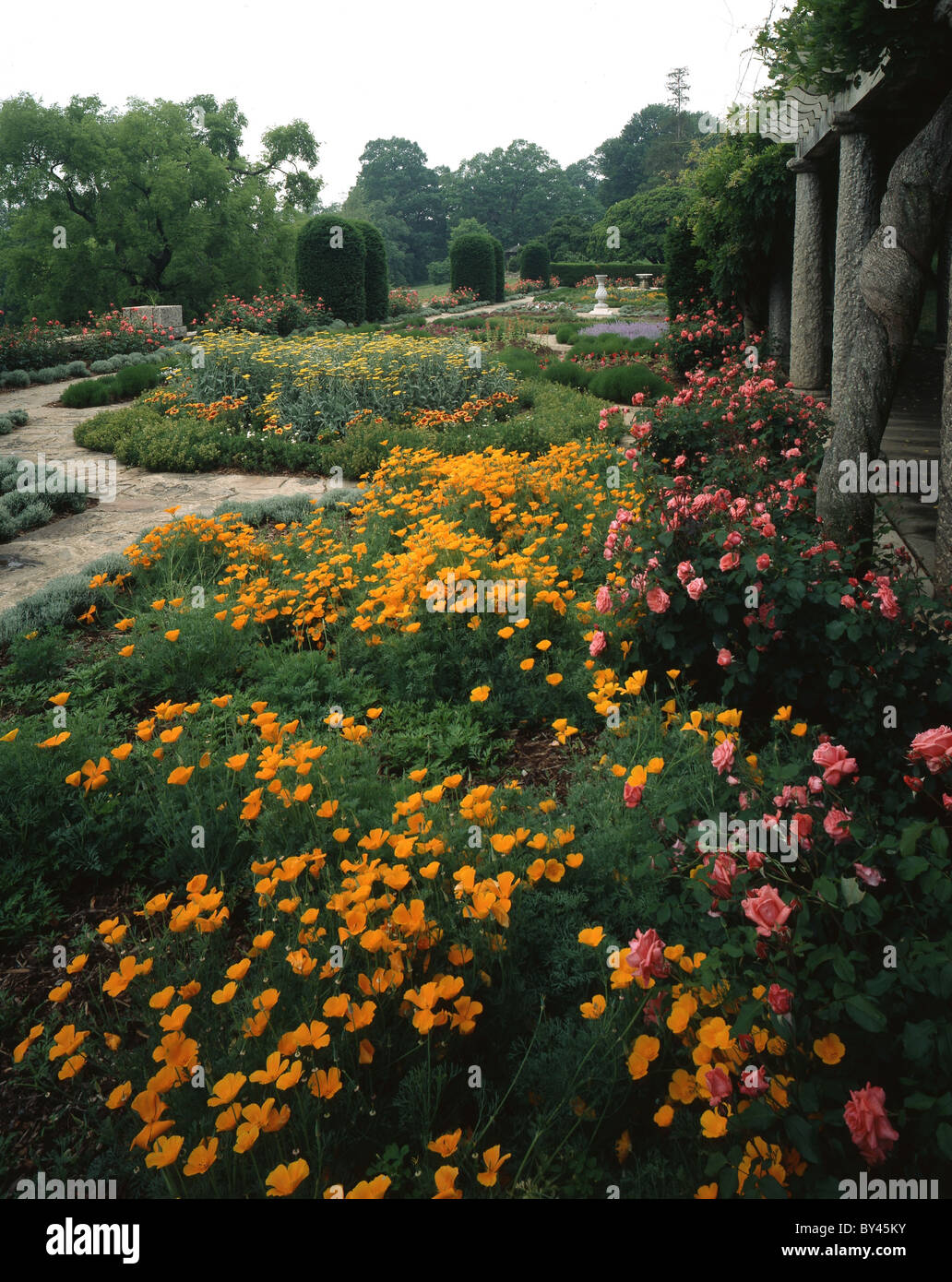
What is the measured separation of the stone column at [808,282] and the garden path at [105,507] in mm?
4705

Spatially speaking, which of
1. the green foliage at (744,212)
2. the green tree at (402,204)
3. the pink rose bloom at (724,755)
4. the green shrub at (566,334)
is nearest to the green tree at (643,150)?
the green tree at (402,204)

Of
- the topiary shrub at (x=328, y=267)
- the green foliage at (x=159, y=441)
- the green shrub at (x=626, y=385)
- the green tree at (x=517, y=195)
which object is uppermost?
the green tree at (x=517, y=195)

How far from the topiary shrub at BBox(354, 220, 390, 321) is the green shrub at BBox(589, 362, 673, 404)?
16026 mm

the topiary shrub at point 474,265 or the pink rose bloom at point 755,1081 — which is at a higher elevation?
the topiary shrub at point 474,265

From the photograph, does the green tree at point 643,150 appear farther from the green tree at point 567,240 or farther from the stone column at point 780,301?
the stone column at point 780,301

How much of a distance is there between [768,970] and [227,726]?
2449 mm

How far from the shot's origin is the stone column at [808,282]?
7410 millimetres

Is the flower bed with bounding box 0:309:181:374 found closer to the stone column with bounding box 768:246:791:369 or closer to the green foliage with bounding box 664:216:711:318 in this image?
the green foliage with bounding box 664:216:711:318

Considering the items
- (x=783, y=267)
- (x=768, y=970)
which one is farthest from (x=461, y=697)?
(x=783, y=267)

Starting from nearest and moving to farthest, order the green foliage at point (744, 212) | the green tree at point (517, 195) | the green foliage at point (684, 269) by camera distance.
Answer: the green foliage at point (744, 212), the green foliage at point (684, 269), the green tree at point (517, 195)

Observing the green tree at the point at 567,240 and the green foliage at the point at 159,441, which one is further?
the green tree at the point at 567,240

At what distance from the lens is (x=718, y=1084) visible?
1355 millimetres

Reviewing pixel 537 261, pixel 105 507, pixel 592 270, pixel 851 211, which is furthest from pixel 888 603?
pixel 592 270
